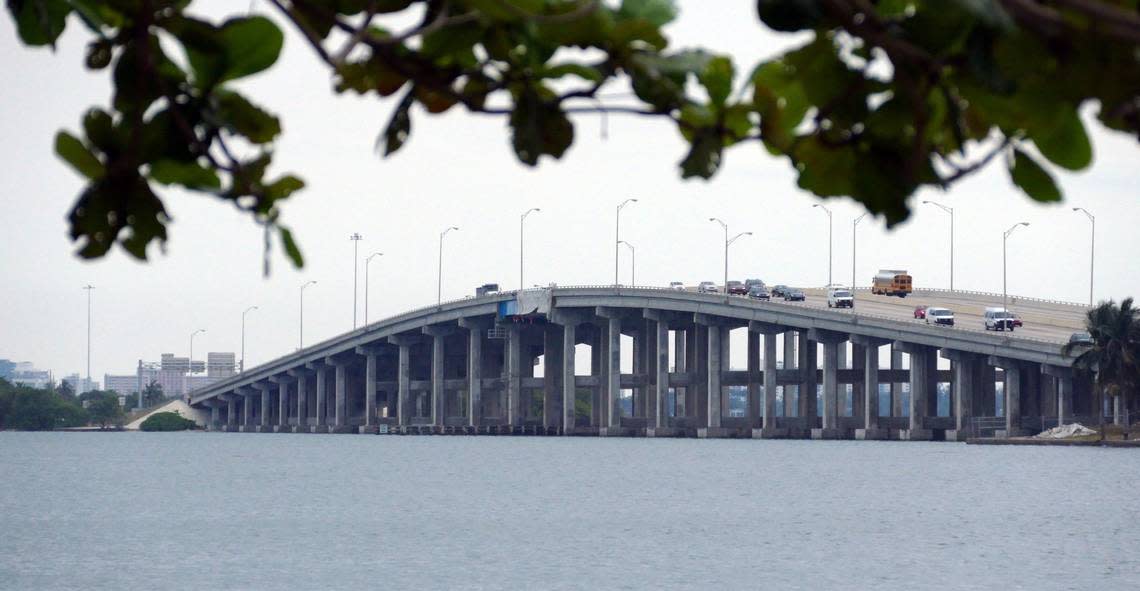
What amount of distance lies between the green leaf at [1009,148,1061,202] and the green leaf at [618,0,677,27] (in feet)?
2.30

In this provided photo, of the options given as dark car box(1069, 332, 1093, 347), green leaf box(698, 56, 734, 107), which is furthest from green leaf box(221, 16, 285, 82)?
dark car box(1069, 332, 1093, 347)

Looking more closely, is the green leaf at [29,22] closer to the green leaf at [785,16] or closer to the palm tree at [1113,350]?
the green leaf at [785,16]

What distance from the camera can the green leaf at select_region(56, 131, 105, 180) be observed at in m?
3.47

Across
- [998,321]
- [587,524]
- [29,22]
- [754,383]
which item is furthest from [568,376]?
[29,22]

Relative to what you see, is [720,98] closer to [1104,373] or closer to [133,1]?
[133,1]

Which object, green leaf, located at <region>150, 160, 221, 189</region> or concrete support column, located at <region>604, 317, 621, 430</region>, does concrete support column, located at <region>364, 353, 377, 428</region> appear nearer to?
concrete support column, located at <region>604, 317, 621, 430</region>

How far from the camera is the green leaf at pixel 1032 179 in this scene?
3145 mm

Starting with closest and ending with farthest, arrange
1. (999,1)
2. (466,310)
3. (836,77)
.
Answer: (999,1)
(836,77)
(466,310)

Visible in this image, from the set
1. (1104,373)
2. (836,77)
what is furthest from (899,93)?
(1104,373)

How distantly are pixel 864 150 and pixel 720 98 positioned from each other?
1.08 ft

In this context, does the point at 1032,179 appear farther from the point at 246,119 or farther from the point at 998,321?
the point at 998,321

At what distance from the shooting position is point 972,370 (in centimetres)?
12250

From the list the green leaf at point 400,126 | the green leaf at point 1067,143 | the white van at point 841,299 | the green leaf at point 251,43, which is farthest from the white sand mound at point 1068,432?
the green leaf at point 251,43

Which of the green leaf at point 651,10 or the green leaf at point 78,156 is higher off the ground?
the green leaf at point 651,10
